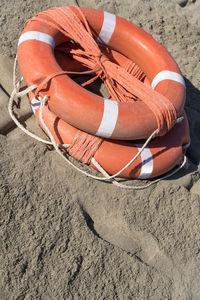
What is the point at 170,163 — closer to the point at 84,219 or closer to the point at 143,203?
the point at 143,203

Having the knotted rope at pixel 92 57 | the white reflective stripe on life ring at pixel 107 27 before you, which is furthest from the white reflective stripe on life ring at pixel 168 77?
the white reflective stripe on life ring at pixel 107 27

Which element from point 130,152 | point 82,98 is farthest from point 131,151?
point 82,98

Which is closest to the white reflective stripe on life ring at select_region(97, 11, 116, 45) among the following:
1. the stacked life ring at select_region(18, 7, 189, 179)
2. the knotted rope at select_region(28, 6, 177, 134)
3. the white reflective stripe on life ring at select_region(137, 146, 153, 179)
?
the stacked life ring at select_region(18, 7, 189, 179)

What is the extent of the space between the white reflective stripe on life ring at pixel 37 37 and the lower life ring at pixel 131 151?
307mm

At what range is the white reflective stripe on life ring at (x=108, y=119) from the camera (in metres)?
1.63

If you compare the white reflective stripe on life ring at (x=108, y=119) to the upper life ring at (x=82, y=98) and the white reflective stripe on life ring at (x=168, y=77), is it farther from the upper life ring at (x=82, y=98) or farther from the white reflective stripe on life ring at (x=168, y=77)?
the white reflective stripe on life ring at (x=168, y=77)

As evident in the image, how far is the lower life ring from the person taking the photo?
1.78m

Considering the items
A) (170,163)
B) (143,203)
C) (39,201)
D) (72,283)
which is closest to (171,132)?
(170,163)

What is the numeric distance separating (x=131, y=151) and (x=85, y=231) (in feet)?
1.68

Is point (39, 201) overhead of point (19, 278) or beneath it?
overhead

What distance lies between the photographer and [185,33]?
294cm

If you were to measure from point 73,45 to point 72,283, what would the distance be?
1.48 m

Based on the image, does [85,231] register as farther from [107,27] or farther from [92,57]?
[107,27]

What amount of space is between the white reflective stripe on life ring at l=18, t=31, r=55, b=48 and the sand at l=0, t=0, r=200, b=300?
13.9 inches
